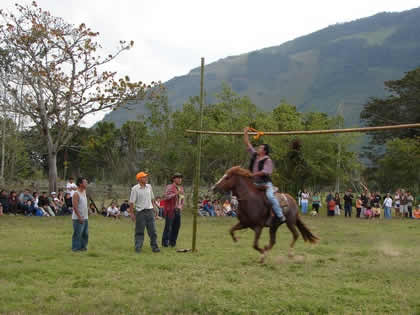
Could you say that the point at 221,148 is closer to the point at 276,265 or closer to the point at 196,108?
the point at 196,108

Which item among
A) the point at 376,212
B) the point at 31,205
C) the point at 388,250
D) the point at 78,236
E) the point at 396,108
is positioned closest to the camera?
the point at 78,236

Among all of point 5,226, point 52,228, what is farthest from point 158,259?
point 5,226

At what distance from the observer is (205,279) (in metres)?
8.80

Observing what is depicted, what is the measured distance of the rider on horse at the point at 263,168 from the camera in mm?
9461

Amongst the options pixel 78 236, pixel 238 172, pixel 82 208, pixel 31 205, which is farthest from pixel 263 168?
pixel 31 205

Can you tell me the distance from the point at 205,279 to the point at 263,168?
7.81ft

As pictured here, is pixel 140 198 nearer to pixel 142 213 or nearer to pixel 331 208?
pixel 142 213

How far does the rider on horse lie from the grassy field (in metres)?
1.29

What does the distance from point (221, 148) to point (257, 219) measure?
2494cm

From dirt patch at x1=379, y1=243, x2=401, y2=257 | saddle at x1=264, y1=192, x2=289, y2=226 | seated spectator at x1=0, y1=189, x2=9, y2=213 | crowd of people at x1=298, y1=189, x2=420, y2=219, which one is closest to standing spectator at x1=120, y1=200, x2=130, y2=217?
seated spectator at x1=0, y1=189, x2=9, y2=213

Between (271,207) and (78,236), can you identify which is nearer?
(271,207)

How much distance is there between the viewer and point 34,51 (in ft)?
89.0

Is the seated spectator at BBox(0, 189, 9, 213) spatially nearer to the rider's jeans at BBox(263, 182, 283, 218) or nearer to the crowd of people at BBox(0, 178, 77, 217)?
the crowd of people at BBox(0, 178, 77, 217)

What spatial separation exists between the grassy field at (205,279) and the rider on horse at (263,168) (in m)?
1.29
